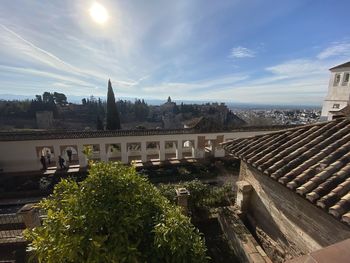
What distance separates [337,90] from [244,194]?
1096 inches

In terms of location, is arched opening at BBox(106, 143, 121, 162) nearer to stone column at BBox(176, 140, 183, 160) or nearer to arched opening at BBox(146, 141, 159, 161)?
arched opening at BBox(146, 141, 159, 161)

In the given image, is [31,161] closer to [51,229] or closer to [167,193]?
[167,193]

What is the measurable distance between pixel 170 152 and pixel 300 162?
1883 cm

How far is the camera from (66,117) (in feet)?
230

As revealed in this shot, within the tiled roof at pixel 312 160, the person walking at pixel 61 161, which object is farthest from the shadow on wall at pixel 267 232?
the person walking at pixel 61 161

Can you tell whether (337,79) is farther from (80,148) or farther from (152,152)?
(80,148)

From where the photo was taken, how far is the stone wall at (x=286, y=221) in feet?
13.3

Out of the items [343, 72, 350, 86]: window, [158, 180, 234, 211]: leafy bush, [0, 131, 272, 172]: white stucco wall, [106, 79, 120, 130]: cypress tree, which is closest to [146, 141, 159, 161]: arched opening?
[0, 131, 272, 172]: white stucco wall

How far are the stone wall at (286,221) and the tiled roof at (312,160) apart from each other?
64cm

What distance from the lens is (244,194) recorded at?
23.3 ft

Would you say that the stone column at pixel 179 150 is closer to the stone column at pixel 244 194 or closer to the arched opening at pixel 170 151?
the arched opening at pixel 170 151

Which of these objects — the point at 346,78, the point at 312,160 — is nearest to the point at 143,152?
the point at 312,160

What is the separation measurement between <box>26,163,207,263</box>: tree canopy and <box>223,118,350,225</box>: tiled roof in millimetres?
2510

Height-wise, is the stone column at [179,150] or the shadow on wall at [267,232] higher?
the shadow on wall at [267,232]
